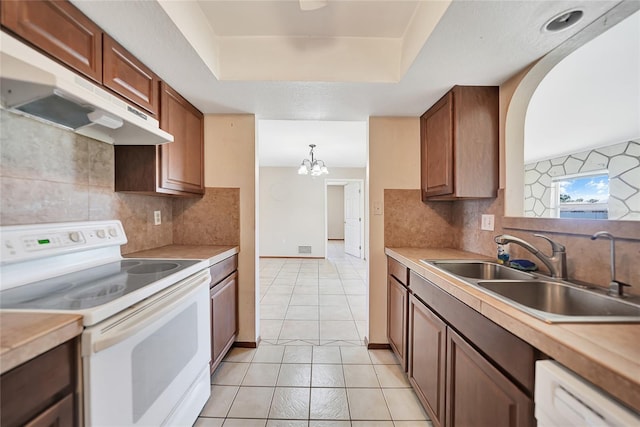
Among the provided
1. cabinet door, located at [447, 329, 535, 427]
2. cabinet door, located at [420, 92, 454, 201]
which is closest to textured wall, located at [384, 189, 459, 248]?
cabinet door, located at [420, 92, 454, 201]

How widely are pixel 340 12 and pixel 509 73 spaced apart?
107 cm

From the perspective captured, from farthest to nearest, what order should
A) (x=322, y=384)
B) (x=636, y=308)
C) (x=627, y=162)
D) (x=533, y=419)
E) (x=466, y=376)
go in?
(x=627, y=162), (x=322, y=384), (x=466, y=376), (x=636, y=308), (x=533, y=419)

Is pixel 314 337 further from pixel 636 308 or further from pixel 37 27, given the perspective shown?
pixel 37 27

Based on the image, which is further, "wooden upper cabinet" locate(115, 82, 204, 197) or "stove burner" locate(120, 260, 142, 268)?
"wooden upper cabinet" locate(115, 82, 204, 197)

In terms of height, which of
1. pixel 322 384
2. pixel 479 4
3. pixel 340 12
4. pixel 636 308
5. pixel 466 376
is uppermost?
pixel 340 12

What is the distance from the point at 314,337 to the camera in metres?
2.31

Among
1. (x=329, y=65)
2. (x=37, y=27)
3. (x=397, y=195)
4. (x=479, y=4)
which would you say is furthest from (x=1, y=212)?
(x=397, y=195)

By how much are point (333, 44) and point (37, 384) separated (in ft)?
6.31

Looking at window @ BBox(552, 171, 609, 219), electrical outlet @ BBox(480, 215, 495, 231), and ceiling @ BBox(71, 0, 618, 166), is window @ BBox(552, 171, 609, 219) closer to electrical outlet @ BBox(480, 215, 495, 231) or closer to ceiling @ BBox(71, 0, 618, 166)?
electrical outlet @ BBox(480, 215, 495, 231)

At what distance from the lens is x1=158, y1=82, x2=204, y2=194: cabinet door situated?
1637 mm

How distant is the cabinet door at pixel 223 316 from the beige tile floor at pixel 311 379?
0.58 ft

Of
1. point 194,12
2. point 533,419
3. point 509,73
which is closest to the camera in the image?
point 533,419

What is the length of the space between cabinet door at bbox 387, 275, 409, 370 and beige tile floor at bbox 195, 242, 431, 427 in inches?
6.1

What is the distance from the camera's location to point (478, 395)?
0.92 m
